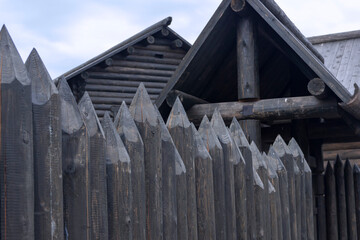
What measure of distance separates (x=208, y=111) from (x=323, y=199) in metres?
1.96

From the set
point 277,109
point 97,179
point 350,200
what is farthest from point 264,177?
point 350,200

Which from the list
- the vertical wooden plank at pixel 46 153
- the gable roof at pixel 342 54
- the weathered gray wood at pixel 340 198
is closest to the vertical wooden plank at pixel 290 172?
the weathered gray wood at pixel 340 198

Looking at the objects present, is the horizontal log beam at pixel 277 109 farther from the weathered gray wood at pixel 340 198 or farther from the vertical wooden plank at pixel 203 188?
the vertical wooden plank at pixel 203 188

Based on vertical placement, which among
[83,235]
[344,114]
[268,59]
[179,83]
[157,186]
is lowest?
[83,235]

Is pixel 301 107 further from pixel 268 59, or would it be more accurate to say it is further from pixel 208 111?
pixel 268 59

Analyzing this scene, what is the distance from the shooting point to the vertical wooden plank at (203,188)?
384 centimetres

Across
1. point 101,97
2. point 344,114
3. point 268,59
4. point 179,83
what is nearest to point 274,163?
point 344,114

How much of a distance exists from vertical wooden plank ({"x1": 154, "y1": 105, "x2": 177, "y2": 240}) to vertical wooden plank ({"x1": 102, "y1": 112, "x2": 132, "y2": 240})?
46 centimetres

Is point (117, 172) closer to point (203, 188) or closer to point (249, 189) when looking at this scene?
point (203, 188)

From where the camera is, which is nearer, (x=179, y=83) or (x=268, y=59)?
(x=179, y=83)

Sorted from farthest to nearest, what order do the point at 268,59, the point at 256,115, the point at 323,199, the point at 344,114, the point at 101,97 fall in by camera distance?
the point at 101,97 → the point at 268,59 → the point at 323,199 → the point at 256,115 → the point at 344,114

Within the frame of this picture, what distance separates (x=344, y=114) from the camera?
6949 mm

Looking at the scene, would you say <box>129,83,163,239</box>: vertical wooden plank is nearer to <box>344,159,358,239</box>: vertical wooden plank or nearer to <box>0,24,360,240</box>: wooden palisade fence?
<box>0,24,360,240</box>: wooden palisade fence

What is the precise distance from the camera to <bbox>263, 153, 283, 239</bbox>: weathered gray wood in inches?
199
